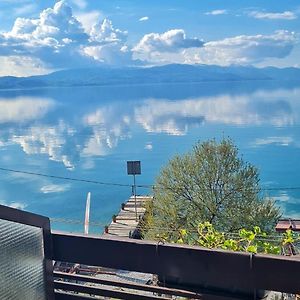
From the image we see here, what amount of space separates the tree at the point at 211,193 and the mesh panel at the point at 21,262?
13296mm

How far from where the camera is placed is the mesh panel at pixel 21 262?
4.33ft

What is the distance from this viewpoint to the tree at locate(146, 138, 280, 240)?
14.9 meters

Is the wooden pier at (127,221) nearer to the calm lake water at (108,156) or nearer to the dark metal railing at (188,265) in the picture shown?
the calm lake water at (108,156)

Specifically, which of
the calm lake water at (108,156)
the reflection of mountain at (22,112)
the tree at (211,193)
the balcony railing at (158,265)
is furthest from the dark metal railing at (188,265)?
the reflection of mountain at (22,112)

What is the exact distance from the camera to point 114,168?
34.3 m

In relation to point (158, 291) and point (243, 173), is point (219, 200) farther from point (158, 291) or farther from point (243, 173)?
point (158, 291)

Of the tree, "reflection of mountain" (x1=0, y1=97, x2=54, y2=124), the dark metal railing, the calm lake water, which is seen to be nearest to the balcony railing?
the dark metal railing

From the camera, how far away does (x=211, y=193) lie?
1545 centimetres

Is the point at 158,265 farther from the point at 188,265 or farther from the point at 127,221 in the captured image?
the point at 127,221

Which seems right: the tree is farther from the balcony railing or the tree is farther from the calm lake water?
the balcony railing

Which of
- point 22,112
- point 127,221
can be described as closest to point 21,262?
point 127,221

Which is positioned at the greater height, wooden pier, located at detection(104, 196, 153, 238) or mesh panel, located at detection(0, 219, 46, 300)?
mesh panel, located at detection(0, 219, 46, 300)

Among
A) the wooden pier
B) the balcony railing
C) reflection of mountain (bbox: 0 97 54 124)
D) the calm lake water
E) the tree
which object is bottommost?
reflection of mountain (bbox: 0 97 54 124)

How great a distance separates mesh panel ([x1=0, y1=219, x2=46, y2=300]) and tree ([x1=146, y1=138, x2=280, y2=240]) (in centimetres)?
1330
